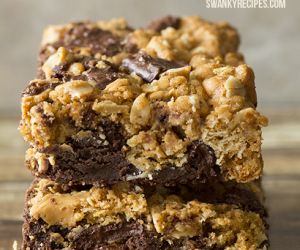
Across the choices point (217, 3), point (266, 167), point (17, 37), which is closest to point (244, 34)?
point (217, 3)

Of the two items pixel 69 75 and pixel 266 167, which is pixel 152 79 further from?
pixel 266 167

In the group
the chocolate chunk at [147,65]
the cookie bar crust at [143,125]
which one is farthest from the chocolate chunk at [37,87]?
the chocolate chunk at [147,65]

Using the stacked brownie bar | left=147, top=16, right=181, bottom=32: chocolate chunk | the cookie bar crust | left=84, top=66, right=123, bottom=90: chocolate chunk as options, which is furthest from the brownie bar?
left=147, top=16, right=181, bottom=32: chocolate chunk

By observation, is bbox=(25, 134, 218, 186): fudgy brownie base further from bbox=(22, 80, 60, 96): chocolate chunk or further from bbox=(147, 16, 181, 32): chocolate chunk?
bbox=(147, 16, 181, 32): chocolate chunk

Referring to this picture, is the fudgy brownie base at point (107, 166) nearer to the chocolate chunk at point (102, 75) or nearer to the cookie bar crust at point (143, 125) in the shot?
the cookie bar crust at point (143, 125)

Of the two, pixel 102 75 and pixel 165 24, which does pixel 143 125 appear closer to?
pixel 102 75

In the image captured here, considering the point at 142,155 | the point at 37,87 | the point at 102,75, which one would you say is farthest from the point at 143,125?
the point at 37,87
